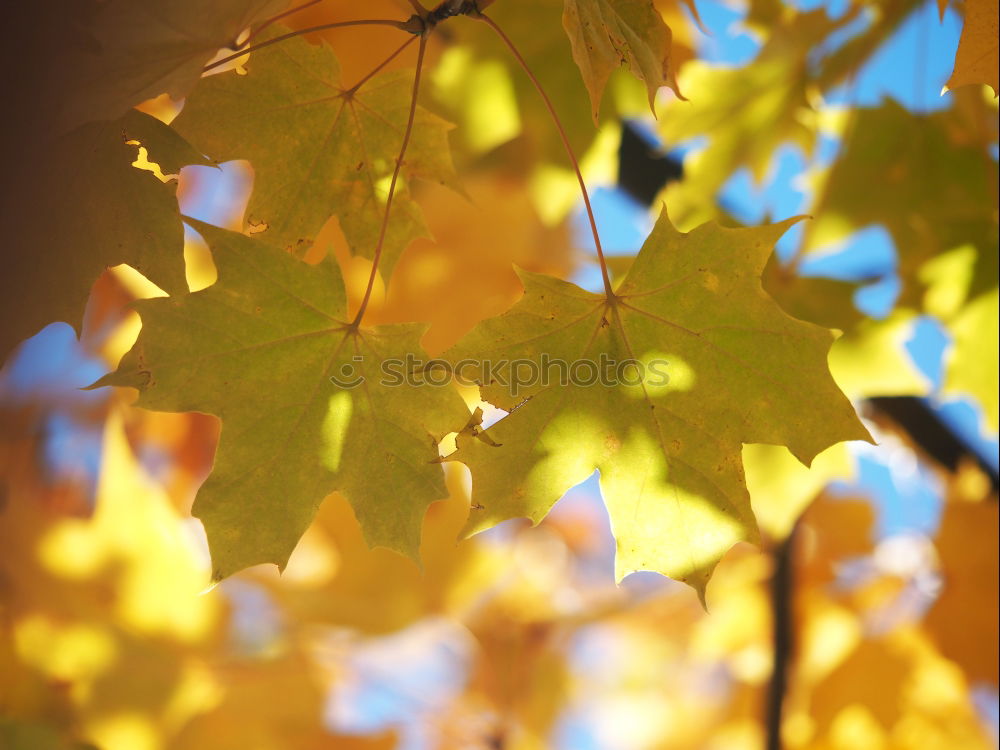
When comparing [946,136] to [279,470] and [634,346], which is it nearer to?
[634,346]

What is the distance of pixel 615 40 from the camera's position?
81cm

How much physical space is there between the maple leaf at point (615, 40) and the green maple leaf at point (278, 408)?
351mm

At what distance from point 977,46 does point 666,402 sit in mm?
525

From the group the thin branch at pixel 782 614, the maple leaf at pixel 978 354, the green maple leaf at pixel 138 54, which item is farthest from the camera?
the thin branch at pixel 782 614

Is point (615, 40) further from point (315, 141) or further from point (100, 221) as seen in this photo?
point (100, 221)

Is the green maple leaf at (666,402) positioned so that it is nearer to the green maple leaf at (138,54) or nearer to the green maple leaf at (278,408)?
the green maple leaf at (278,408)

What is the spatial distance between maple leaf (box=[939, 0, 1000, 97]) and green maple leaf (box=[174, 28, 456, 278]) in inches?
25.1

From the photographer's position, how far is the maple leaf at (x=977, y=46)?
825 mm

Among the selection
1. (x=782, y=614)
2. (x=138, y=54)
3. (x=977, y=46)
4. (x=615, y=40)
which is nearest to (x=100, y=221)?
(x=138, y=54)

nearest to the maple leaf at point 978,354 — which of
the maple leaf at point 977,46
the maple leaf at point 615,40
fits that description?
the maple leaf at point 977,46

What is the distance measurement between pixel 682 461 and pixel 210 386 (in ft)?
1.89

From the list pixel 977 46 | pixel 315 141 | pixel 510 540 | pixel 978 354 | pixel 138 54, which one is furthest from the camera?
pixel 510 540

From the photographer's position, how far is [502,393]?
0.88 meters

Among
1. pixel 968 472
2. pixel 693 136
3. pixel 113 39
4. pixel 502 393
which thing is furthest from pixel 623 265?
pixel 968 472
